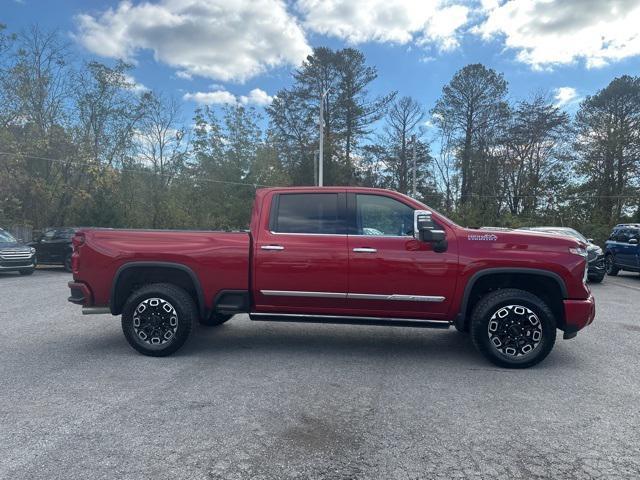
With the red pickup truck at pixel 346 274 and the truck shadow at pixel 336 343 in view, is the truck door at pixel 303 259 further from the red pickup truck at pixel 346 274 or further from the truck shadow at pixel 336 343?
the truck shadow at pixel 336 343

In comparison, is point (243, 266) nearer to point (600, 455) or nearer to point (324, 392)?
point (324, 392)

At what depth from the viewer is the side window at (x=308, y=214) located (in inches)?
209

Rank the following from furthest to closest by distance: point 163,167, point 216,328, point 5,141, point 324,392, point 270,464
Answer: point 163,167
point 5,141
point 216,328
point 324,392
point 270,464

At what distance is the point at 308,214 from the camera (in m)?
5.39

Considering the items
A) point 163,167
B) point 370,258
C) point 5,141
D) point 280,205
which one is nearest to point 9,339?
point 280,205

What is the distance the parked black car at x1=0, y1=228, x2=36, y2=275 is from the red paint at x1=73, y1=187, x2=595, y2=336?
36.9 ft

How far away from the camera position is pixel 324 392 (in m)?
4.23

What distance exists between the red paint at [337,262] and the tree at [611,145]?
3066 centimetres

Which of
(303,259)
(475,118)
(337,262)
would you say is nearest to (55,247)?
(303,259)

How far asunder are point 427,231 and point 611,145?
34.3 meters

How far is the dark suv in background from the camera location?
576 inches

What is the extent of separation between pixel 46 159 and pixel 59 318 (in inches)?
740

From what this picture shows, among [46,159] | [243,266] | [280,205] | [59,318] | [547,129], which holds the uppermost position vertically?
[547,129]

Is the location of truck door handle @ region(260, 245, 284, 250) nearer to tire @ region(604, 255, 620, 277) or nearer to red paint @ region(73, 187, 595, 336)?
red paint @ region(73, 187, 595, 336)
